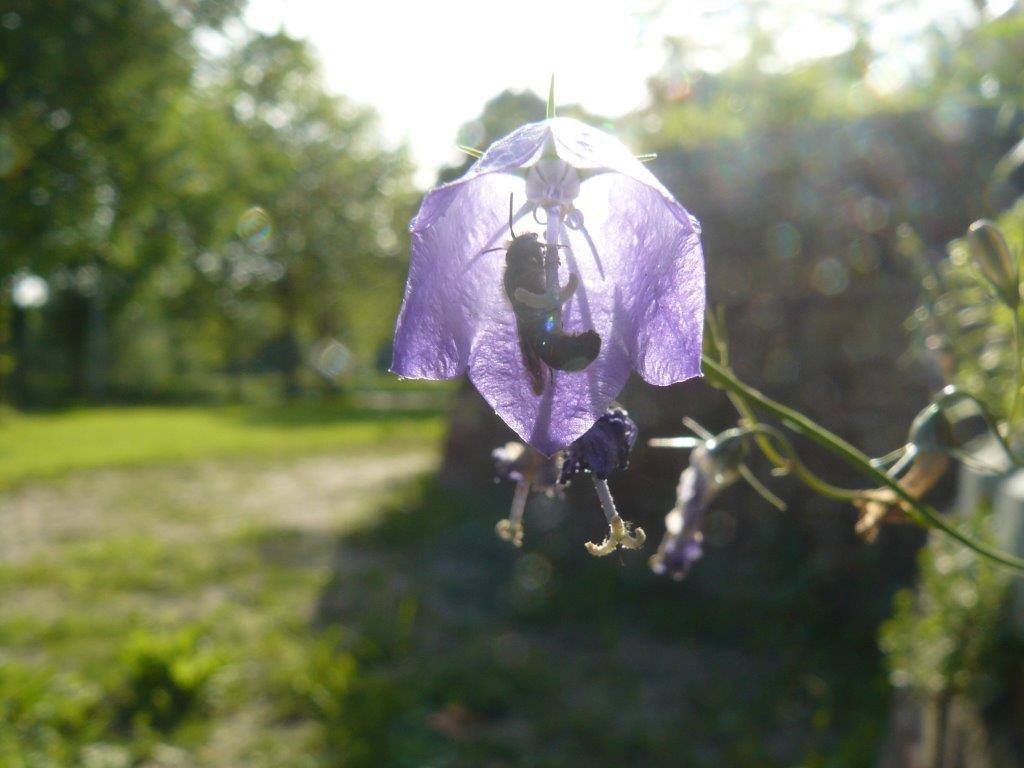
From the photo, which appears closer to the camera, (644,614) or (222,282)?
(644,614)

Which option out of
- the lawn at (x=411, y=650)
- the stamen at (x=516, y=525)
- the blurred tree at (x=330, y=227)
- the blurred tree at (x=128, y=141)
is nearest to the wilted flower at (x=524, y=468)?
the stamen at (x=516, y=525)

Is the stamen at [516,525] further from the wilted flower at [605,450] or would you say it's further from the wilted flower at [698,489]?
the wilted flower at [698,489]

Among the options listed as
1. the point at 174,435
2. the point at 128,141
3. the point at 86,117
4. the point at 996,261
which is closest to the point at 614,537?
the point at 996,261

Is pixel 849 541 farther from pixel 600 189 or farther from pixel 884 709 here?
pixel 600 189

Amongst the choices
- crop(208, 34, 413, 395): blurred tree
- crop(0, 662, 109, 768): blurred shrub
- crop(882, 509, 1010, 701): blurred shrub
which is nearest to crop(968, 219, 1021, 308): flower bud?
crop(882, 509, 1010, 701): blurred shrub

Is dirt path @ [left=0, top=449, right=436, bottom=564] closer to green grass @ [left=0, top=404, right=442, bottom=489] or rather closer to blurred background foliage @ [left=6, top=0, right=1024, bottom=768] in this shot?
blurred background foliage @ [left=6, top=0, right=1024, bottom=768]

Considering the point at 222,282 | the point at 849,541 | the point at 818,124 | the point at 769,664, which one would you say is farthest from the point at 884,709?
the point at 222,282
